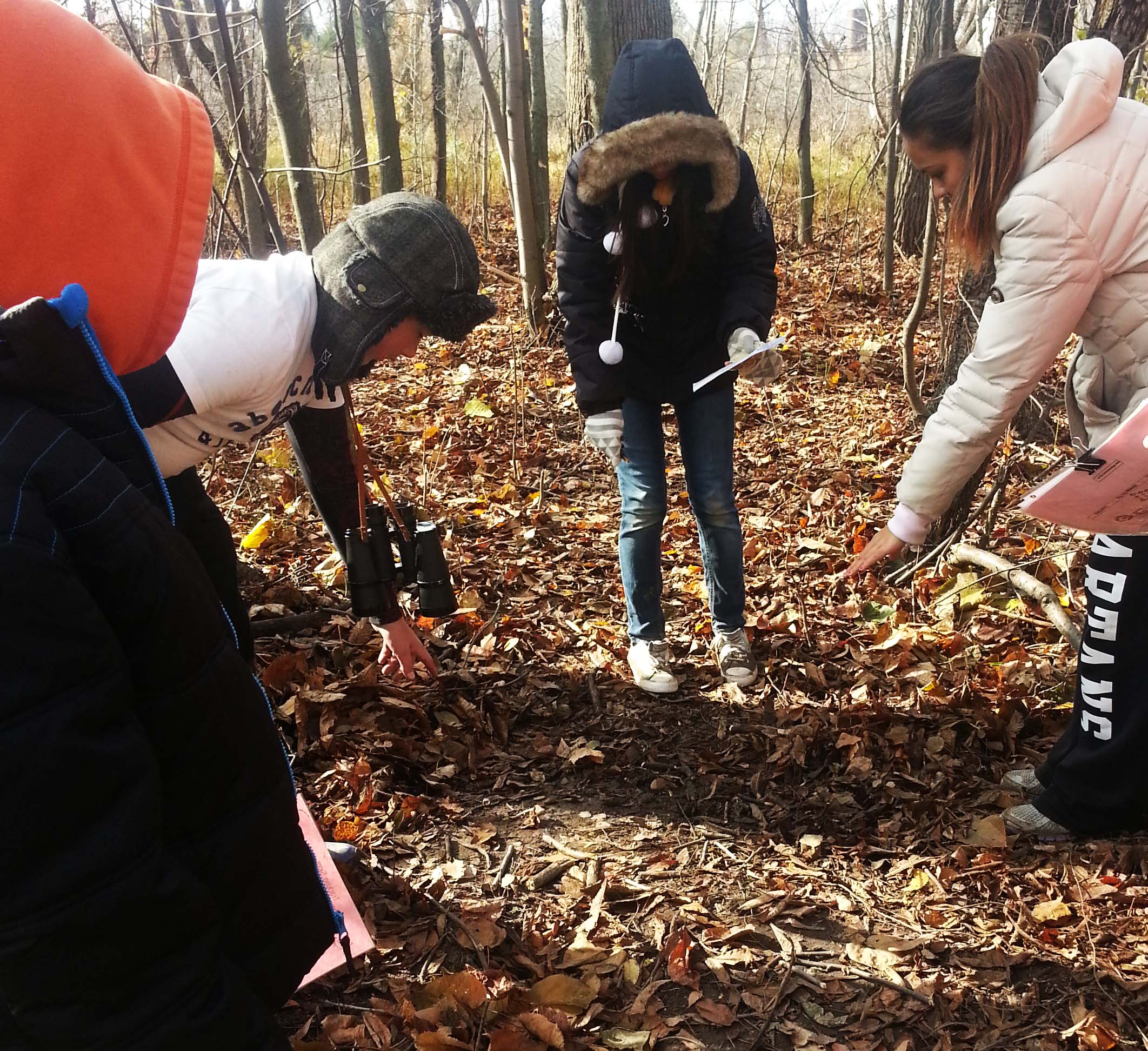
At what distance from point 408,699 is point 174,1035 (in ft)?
7.44

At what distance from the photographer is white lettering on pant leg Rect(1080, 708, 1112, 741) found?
2422 mm

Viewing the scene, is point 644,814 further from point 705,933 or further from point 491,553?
point 491,553

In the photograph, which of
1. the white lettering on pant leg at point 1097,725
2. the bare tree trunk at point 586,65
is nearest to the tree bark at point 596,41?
the bare tree trunk at point 586,65

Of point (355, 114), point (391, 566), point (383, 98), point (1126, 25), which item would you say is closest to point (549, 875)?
point (391, 566)

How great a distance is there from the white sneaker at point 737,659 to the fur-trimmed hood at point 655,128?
1.63 m

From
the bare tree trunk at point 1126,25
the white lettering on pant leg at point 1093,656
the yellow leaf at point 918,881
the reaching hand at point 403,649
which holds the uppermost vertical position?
the bare tree trunk at point 1126,25

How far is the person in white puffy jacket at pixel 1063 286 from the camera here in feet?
6.49

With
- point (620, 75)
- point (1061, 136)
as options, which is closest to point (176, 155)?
point (1061, 136)

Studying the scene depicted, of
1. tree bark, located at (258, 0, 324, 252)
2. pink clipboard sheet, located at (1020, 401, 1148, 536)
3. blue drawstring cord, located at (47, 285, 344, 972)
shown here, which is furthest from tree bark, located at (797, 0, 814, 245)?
blue drawstring cord, located at (47, 285, 344, 972)

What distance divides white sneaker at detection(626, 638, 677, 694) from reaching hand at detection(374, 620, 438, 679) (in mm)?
851

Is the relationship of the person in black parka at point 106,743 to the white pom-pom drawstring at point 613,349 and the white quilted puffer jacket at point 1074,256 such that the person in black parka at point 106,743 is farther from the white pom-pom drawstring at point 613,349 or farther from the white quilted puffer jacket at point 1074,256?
the white pom-pom drawstring at point 613,349

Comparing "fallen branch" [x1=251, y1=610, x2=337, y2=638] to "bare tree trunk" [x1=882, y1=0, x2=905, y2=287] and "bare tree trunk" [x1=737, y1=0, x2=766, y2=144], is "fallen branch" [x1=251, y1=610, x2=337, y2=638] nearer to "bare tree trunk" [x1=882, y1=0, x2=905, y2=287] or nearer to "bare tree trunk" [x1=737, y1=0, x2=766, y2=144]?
"bare tree trunk" [x1=882, y1=0, x2=905, y2=287]

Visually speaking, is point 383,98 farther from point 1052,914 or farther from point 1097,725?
point 1052,914

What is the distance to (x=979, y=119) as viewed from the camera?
206 cm
